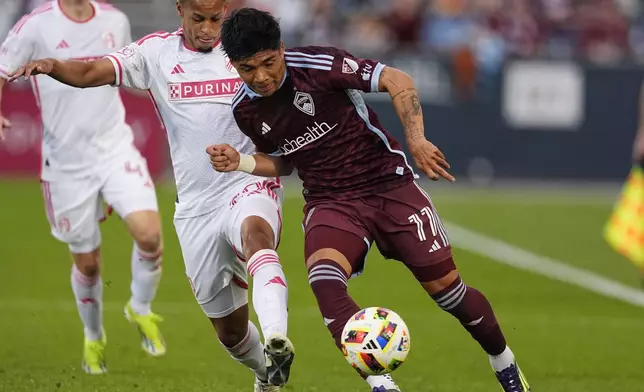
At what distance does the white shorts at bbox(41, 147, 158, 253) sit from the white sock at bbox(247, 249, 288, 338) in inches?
105

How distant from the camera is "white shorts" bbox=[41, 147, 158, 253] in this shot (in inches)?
368

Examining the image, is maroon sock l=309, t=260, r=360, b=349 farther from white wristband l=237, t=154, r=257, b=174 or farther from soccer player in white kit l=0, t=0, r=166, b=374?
soccer player in white kit l=0, t=0, r=166, b=374

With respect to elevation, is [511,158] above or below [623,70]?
below

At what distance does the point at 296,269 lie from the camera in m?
14.8

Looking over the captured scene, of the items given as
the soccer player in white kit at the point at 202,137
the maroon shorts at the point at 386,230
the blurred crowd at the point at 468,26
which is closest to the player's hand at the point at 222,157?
the soccer player in white kit at the point at 202,137

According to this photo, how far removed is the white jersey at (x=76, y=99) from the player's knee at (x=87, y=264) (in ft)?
2.02

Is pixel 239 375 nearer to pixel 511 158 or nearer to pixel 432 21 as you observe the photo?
pixel 511 158

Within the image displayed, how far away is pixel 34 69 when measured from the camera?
279 inches

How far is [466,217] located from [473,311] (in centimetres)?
1190

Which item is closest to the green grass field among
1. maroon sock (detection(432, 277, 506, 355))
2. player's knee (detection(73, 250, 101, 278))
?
player's knee (detection(73, 250, 101, 278))

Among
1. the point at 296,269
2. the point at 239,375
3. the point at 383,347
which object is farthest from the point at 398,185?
the point at 296,269

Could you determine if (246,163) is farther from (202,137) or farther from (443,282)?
(443,282)

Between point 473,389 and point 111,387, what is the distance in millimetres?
2375

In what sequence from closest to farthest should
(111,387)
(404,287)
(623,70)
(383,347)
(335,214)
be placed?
(383,347)
(335,214)
(111,387)
(404,287)
(623,70)
